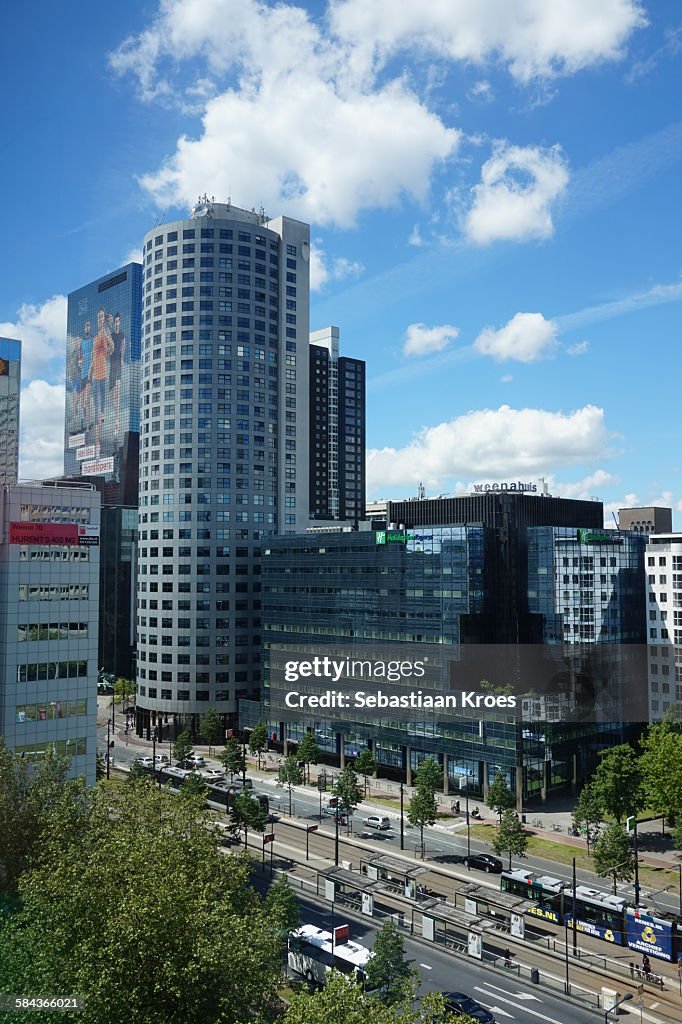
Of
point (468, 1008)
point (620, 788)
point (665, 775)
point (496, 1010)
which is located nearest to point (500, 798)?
point (620, 788)

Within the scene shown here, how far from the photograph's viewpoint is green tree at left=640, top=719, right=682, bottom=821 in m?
71.6

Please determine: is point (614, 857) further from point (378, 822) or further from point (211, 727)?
point (211, 727)

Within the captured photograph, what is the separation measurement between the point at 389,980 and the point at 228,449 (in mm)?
102815

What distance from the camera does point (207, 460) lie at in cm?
13525

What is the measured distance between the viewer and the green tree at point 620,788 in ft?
247

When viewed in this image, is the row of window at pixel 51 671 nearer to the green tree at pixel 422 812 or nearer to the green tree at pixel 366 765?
the green tree at pixel 422 812

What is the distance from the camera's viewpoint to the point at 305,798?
96.3 meters

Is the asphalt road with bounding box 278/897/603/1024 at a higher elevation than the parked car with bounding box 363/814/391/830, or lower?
higher

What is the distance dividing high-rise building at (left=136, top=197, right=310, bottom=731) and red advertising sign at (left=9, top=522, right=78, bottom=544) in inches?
2662

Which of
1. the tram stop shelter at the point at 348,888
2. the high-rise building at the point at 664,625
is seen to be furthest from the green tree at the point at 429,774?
the high-rise building at the point at 664,625

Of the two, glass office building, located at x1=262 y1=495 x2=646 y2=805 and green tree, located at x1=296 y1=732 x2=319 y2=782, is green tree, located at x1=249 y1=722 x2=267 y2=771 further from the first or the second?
green tree, located at x1=296 y1=732 x2=319 y2=782

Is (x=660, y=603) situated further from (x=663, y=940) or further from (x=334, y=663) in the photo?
(x=663, y=940)

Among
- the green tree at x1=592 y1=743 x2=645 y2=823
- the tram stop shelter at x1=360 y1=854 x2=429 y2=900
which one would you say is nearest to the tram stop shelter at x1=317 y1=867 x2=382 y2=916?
the tram stop shelter at x1=360 y1=854 x2=429 y2=900

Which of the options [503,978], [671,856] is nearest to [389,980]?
[503,978]
